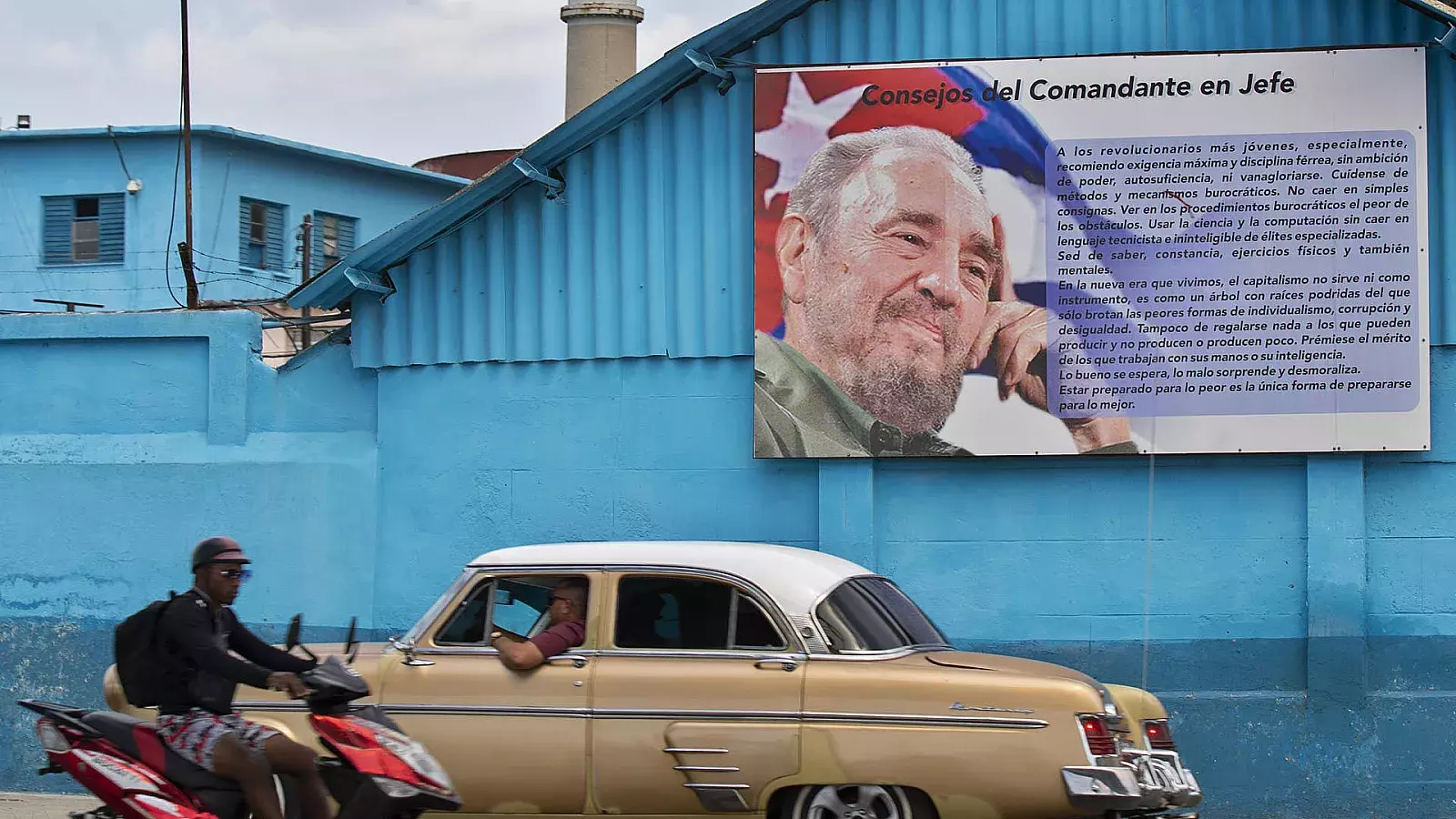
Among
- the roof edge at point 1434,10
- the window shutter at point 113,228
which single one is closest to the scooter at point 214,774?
the roof edge at point 1434,10

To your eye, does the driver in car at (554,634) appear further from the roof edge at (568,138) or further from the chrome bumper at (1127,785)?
the roof edge at (568,138)

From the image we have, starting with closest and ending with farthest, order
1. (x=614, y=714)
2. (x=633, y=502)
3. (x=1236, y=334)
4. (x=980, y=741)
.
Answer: (x=980, y=741)
(x=614, y=714)
(x=1236, y=334)
(x=633, y=502)

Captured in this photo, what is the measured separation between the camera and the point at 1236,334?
1021 cm

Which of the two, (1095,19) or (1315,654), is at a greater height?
(1095,19)

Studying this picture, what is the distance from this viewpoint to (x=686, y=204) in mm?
10922

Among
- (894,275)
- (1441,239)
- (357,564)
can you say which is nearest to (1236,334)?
(1441,239)

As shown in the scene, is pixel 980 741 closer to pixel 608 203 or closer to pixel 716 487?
pixel 716 487

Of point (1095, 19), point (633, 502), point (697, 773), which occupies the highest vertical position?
point (1095, 19)

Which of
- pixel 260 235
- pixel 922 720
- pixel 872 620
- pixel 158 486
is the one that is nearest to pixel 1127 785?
pixel 922 720

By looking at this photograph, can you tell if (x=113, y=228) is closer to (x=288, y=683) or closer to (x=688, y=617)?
(x=688, y=617)

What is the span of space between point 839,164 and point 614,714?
433 cm

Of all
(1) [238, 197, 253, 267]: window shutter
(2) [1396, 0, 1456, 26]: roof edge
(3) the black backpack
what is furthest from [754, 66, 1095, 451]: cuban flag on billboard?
(1) [238, 197, 253, 267]: window shutter

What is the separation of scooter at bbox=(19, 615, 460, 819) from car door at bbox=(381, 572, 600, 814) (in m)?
1.00

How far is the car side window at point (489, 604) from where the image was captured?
26.2 feet
